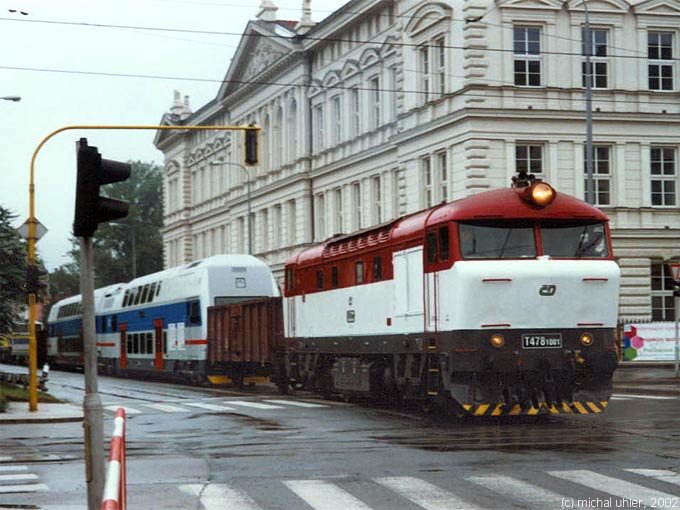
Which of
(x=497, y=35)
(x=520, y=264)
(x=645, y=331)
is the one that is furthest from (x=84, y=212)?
(x=497, y=35)

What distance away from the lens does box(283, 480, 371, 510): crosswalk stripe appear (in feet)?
40.1

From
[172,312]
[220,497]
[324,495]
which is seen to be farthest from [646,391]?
[220,497]

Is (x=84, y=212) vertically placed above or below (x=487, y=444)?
above

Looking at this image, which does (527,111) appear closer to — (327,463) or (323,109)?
(323,109)

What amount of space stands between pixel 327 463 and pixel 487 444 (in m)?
2.93

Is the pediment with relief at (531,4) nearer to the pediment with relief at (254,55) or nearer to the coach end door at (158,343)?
the coach end door at (158,343)

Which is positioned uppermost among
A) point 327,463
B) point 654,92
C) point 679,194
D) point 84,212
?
point 654,92

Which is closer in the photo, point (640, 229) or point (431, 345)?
point (431, 345)

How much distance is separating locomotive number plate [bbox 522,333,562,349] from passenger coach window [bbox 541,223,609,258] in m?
1.27

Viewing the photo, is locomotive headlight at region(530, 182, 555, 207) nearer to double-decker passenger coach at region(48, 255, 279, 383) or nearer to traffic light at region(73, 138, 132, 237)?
traffic light at region(73, 138, 132, 237)

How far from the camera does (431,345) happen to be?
2281cm

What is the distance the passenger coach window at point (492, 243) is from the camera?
21844 millimetres

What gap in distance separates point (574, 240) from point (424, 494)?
400 inches

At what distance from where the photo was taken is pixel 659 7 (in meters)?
54.2
